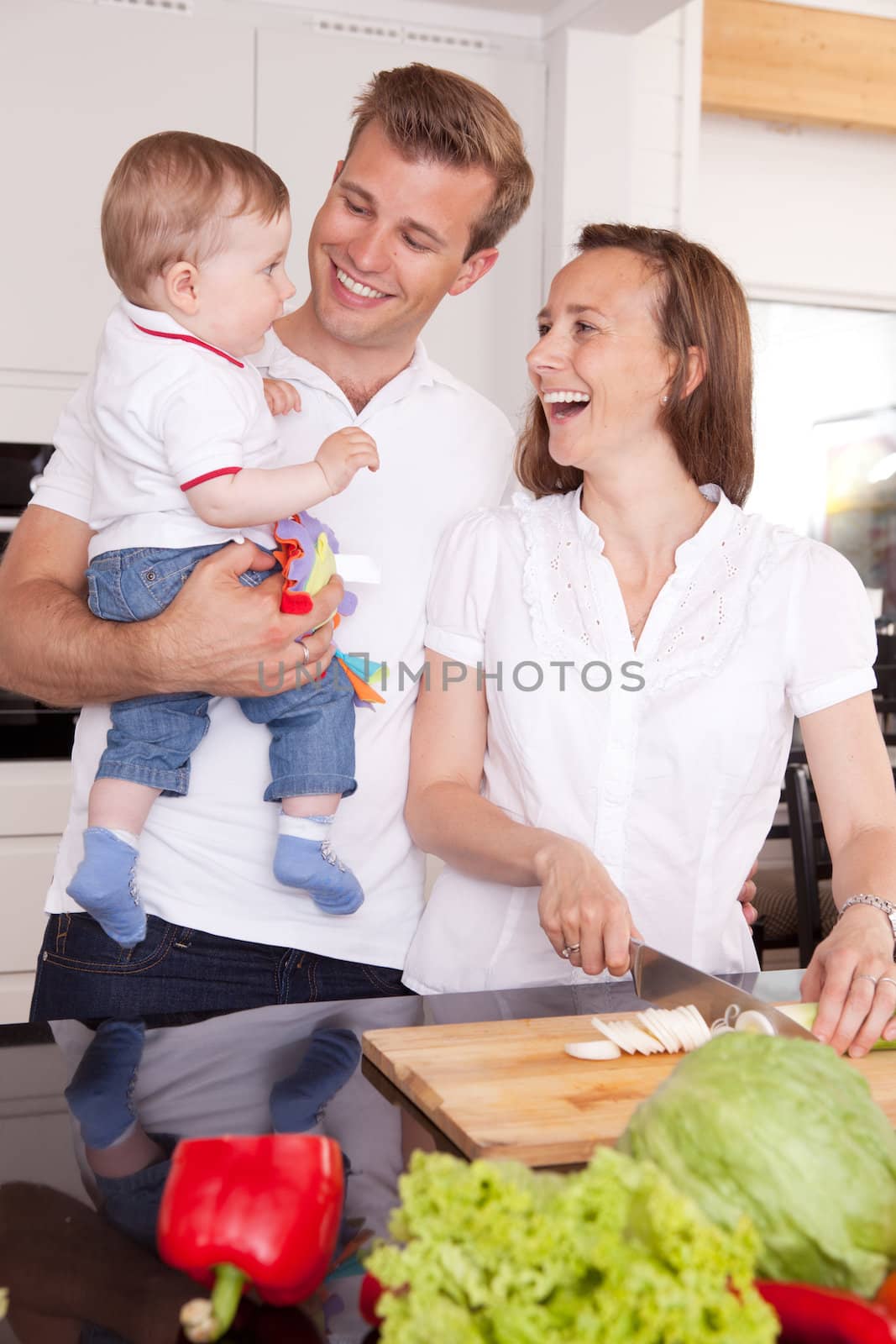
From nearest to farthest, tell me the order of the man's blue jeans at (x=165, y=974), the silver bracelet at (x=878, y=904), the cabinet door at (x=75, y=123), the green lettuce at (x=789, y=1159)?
the green lettuce at (x=789, y=1159) → the silver bracelet at (x=878, y=904) → the man's blue jeans at (x=165, y=974) → the cabinet door at (x=75, y=123)

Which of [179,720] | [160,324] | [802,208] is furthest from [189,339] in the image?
[802,208]

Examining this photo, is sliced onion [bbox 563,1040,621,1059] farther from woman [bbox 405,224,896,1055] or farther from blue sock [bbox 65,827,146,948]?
blue sock [bbox 65,827,146,948]

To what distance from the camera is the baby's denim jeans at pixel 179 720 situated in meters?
1.51

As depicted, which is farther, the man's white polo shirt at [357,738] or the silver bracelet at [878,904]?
the man's white polo shirt at [357,738]

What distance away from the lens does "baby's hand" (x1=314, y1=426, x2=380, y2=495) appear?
1.46 m

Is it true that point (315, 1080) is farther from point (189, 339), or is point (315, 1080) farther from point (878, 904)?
point (189, 339)

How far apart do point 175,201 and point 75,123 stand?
1.76m

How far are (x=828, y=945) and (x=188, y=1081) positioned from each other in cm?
64

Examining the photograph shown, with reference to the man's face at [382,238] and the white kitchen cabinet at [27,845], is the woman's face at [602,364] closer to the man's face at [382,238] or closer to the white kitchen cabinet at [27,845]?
the man's face at [382,238]

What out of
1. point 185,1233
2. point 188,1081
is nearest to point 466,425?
point 188,1081

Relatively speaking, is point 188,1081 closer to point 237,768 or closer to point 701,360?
point 237,768

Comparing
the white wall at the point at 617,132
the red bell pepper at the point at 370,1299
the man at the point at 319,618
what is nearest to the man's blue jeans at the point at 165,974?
the man at the point at 319,618

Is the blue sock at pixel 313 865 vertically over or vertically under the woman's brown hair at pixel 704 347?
under

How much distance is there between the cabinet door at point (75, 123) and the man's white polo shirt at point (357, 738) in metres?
1.48
